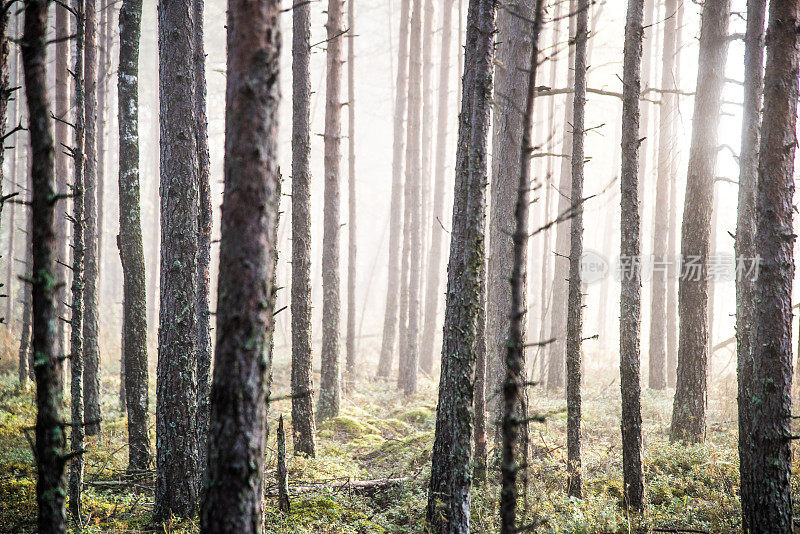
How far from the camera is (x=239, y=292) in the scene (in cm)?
329

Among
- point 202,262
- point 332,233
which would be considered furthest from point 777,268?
point 332,233

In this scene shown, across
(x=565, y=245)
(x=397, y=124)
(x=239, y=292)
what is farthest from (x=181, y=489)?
(x=397, y=124)

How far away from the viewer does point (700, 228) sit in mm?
9602

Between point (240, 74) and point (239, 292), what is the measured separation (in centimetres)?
137

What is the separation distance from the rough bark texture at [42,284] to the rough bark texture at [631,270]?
19.6 feet

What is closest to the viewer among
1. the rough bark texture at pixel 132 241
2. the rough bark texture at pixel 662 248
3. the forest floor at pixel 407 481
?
the forest floor at pixel 407 481

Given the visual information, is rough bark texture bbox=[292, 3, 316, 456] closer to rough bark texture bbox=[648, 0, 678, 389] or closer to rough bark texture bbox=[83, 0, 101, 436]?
rough bark texture bbox=[83, 0, 101, 436]

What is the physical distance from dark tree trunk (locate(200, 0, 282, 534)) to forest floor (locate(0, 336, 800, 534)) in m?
1.71

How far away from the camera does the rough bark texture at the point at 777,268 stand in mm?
5414

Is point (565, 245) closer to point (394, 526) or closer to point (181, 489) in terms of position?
point (394, 526)

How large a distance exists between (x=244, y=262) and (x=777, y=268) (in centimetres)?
534

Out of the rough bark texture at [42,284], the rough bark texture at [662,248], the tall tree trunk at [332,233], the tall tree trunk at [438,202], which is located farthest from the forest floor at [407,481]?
the tall tree trunk at [438,202]

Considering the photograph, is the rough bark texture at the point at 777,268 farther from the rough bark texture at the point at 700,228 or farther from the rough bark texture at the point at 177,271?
the rough bark texture at the point at 177,271

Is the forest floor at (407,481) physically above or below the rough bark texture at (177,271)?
below
